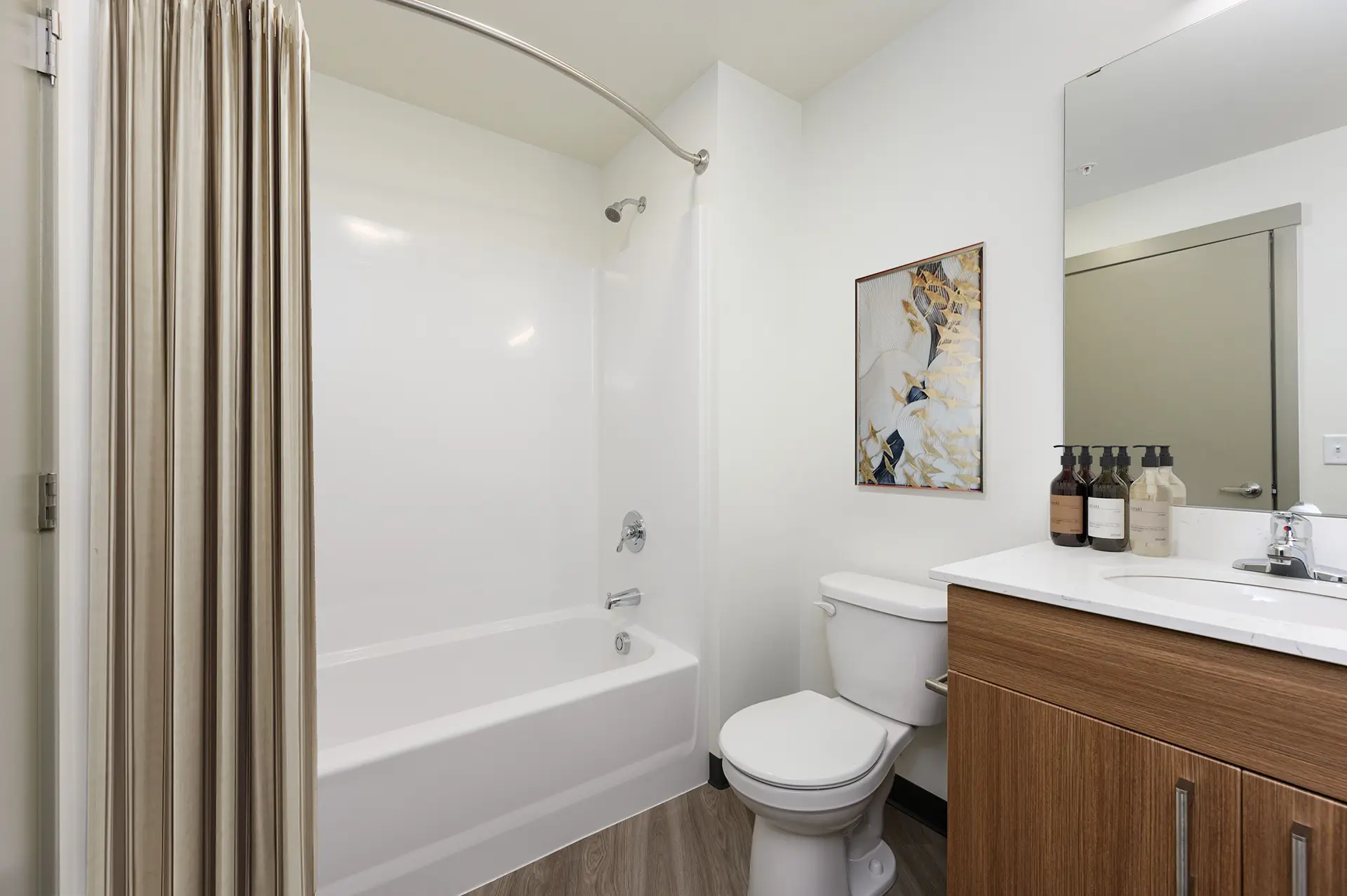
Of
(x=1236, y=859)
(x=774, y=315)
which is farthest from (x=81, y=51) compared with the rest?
(x=1236, y=859)

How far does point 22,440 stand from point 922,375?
6.34ft

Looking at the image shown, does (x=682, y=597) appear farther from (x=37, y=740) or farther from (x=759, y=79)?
(x=759, y=79)

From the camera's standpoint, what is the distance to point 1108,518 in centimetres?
127

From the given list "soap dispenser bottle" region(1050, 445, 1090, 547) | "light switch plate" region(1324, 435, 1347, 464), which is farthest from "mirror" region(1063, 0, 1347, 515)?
"soap dispenser bottle" region(1050, 445, 1090, 547)

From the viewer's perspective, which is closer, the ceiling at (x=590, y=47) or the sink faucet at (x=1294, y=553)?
the sink faucet at (x=1294, y=553)

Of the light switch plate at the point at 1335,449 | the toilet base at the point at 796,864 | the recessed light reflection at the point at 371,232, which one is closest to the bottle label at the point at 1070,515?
the light switch plate at the point at 1335,449

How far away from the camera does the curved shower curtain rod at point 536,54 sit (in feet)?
4.37

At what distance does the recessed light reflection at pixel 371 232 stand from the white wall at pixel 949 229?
1553 millimetres

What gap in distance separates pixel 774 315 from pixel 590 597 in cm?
151

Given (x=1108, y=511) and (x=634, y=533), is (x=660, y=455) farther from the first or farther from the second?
(x=1108, y=511)

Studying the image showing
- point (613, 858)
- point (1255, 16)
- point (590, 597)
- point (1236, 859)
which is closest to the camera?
point (1236, 859)

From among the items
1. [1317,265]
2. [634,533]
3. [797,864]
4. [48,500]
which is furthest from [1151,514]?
[48,500]

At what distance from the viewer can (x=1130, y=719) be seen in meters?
0.87

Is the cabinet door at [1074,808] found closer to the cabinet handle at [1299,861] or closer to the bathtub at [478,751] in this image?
the cabinet handle at [1299,861]
